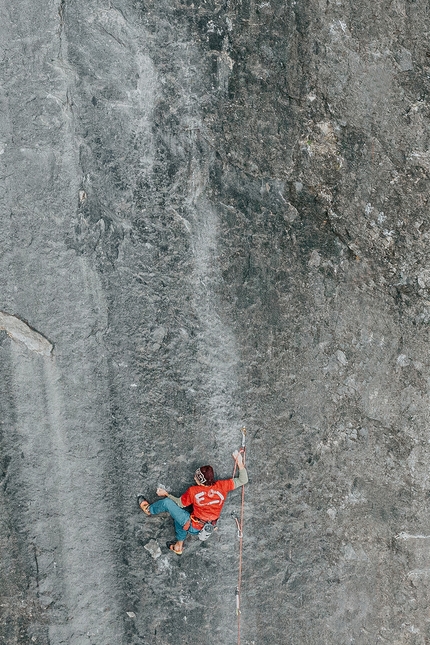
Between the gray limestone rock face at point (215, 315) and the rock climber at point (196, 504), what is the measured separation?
0.31 feet

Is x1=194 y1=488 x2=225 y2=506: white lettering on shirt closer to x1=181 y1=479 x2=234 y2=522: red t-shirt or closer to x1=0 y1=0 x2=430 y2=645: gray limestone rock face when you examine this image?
x1=181 y1=479 x2=234 y2=522: red t-shirt

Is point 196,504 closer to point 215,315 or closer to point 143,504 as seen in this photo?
point 143,504

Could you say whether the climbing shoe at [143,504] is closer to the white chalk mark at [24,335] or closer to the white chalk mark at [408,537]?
the white chalk mark at [24,335]

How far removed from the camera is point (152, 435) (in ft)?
17.7

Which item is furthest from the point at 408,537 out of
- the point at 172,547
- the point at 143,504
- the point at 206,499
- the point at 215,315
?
the point at 215,315

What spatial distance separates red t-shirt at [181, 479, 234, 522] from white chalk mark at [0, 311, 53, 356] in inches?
54.3

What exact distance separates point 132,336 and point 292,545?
1942 mm

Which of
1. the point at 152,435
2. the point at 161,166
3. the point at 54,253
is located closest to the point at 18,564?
the point at 152,435

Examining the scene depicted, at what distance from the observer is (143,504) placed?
5371mm

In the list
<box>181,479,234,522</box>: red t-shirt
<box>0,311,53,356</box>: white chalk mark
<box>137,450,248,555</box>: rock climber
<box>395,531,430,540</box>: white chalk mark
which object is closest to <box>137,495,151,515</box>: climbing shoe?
<box>137,450,248,555</box>: rock climber

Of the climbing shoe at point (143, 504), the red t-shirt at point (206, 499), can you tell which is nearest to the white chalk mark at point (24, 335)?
the climbing shoe at point (143, 504)

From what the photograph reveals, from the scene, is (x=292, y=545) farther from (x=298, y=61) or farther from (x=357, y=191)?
(x=298, y=61)

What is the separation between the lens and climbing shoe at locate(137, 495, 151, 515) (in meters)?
5.37

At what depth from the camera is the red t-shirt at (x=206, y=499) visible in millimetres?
5340
